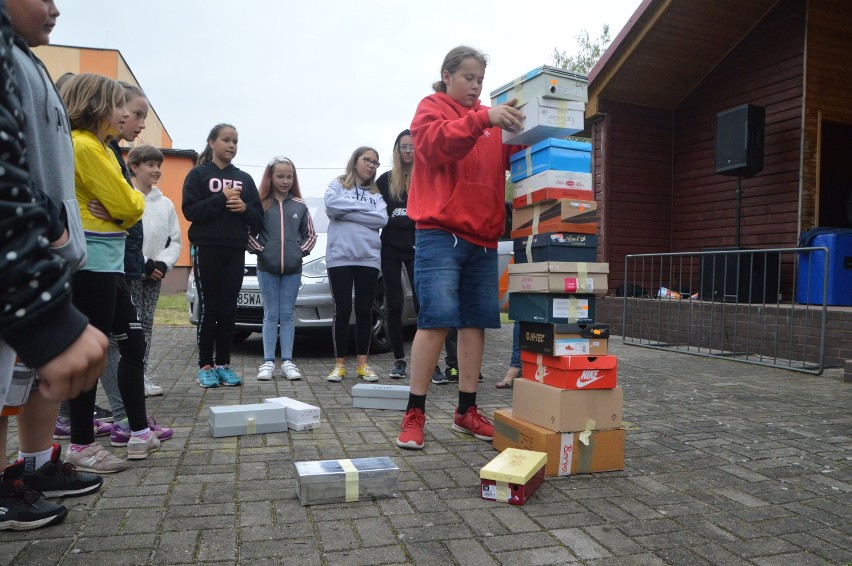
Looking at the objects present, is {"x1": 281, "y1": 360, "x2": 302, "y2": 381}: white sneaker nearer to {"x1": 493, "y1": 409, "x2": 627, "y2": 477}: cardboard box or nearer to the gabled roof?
{"x1": 493, "y1": 409, "x2": 627, "y2": 477}: cardboard box

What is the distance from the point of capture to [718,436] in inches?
149

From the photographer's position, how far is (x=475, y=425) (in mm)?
3613

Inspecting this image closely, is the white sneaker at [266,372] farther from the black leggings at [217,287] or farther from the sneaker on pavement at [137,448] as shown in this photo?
the sneaker on pavement at [137,448]

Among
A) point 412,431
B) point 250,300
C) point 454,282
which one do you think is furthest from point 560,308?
point 250,300

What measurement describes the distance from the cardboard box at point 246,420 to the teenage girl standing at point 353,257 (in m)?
1.68

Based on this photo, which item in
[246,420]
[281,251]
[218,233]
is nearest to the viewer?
[246,420]

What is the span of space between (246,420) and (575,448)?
1.75m

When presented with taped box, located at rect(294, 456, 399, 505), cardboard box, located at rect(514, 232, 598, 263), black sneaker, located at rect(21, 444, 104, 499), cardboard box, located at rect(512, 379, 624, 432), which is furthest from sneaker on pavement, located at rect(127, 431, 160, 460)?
cardboard box, located at rect(514, 232, 598, 263)

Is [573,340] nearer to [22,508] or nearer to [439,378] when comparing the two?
[22,508]

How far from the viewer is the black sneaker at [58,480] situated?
250 centimetres

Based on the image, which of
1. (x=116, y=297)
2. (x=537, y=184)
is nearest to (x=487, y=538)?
(x=537, y=184)

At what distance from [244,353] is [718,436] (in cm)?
498

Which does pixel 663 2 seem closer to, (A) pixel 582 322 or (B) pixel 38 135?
(A) pixel 582 322

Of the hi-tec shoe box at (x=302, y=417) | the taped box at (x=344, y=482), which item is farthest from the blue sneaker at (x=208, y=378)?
the taped box at (x=344, y=482)
